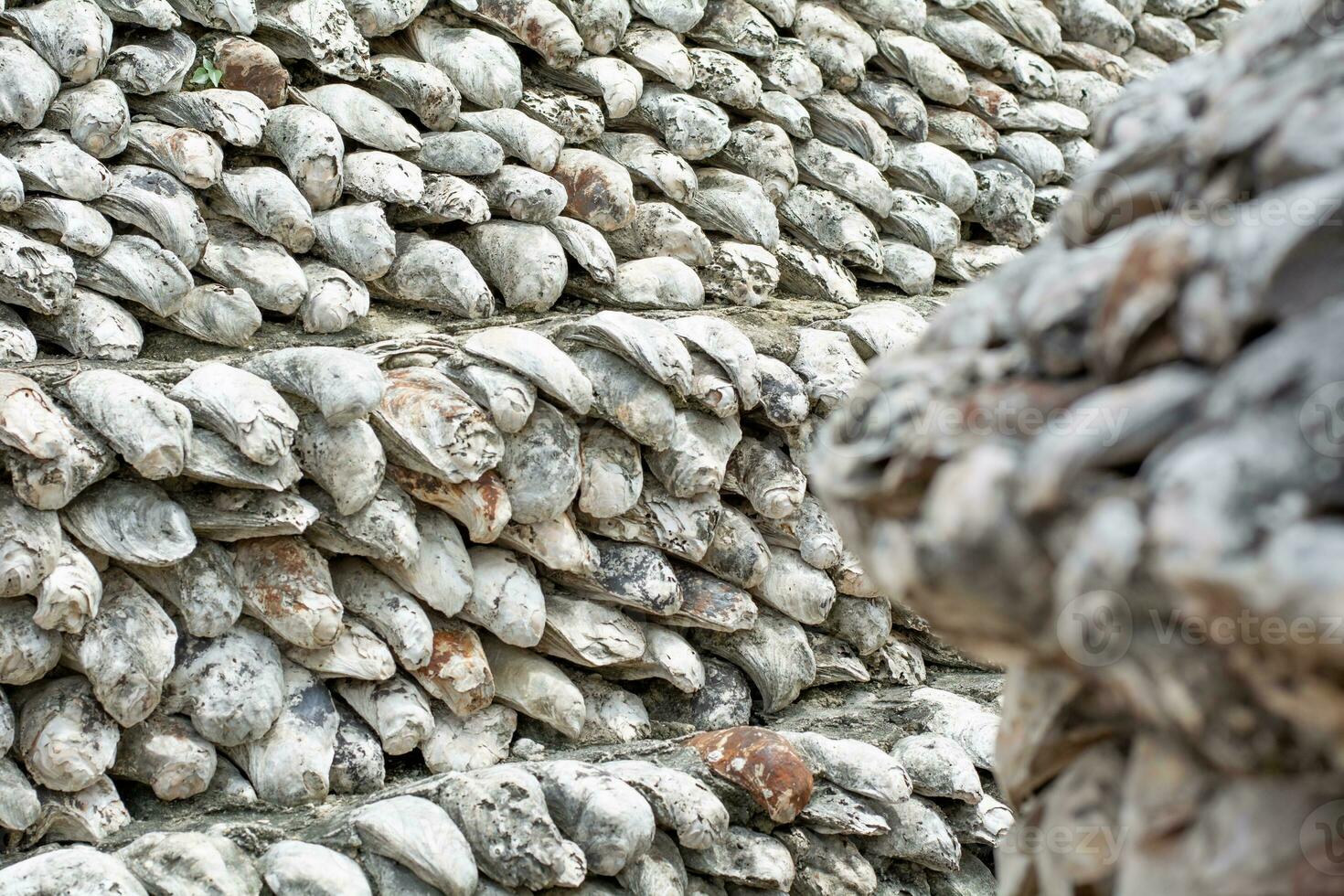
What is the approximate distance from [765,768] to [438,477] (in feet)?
1.74

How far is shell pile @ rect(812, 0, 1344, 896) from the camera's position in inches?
17.4

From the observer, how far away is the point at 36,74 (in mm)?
1719

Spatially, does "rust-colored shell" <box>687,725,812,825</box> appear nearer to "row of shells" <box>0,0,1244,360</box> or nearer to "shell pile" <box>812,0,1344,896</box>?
"row of shells" <box>0,0,1244,360</box>

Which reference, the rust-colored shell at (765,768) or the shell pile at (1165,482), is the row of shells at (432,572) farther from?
the shell pile at (1165,482)

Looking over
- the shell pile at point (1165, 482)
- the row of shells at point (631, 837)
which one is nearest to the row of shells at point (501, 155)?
the row of shells at point (631, 837)

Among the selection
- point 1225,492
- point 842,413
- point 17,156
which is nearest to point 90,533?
point 17,156

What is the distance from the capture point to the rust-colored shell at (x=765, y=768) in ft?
5.57

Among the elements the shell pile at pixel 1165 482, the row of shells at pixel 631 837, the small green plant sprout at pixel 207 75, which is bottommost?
the row of shells at pixel 631 837

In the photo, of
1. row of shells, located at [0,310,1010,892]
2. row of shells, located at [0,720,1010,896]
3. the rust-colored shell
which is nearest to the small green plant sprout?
row of shells, located at [0,310,1010,892]

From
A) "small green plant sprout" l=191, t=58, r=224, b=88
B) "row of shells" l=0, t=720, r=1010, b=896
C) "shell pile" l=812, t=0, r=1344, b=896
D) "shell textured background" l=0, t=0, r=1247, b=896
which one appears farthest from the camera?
"small green plant sprout" l=191, t=58, r=224, b=88

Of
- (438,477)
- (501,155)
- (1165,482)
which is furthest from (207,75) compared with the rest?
(1165,482)

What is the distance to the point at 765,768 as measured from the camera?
67.5 inches

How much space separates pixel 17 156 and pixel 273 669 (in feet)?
2.25

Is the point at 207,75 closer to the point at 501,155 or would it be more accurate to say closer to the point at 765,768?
the point at 501,155
